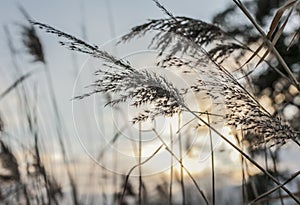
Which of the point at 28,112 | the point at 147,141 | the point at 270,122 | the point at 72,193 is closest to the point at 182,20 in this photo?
the point at 270,122

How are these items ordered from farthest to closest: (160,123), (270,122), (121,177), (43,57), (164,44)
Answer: (43,57), (121,177), (160,123), (164,44), (270,122)

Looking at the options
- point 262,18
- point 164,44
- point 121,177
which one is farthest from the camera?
point 262,18

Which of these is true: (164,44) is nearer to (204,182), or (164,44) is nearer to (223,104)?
(223,104)

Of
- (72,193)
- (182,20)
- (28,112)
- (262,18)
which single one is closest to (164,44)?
(182,20)

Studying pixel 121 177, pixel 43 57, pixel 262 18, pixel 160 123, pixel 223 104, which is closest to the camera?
pixel 223 104

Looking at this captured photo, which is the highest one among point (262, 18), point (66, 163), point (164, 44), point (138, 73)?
point (262, 18)

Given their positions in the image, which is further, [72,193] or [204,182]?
[204,182]

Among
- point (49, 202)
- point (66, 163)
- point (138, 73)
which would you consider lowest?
point (49, 202)

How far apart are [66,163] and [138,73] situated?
98cm

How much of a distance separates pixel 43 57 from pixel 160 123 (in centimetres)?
77

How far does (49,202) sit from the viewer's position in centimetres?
181

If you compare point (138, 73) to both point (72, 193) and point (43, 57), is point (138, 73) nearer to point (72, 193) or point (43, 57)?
point (72, 193)

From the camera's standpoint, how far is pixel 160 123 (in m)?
1.63

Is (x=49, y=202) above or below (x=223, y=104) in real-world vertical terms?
below
